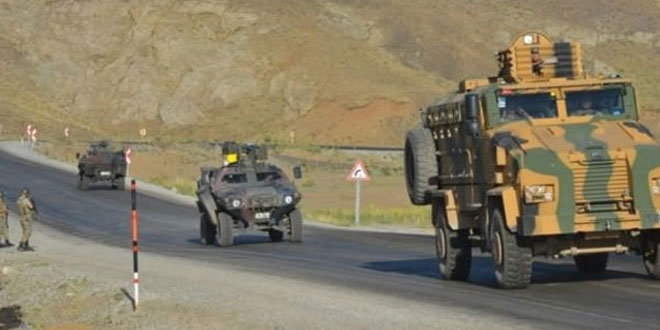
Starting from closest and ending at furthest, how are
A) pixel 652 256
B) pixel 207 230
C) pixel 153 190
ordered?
1. pixel 652 256
2. pixel 207 230
3. pixel 153 190

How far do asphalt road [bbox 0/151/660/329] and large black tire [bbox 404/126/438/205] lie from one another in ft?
4.59

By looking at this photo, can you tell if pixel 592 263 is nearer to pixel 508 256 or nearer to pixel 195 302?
pixel 508 256

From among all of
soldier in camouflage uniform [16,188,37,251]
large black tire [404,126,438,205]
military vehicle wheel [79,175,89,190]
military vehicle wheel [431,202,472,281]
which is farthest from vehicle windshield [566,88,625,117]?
military vehicle wheel [79,175,89,190]

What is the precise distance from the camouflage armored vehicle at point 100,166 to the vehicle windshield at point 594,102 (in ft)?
128

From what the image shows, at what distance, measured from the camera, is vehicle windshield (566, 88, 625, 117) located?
1906 centimetres

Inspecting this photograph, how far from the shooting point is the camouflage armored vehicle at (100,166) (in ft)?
183

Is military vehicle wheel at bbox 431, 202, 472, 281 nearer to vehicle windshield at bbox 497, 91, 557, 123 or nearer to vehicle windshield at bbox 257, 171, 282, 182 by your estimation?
vehicle windshield at bbox 497, 91, 557, 123

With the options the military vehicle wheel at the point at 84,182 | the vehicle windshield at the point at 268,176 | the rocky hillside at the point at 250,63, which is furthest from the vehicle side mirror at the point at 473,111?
the rocky hillside at the point at 250,63

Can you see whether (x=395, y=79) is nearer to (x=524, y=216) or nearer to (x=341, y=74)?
(x=341, y=74)

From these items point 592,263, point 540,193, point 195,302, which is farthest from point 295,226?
point 540,193

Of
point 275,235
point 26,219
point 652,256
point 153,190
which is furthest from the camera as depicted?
point 153,190

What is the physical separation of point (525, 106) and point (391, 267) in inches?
255

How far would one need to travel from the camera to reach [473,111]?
19.0 meters

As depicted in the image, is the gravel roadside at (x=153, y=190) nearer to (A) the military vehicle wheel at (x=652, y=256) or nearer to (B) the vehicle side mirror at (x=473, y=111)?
(B) the vehicle side mirror at (x=473, y=111)
